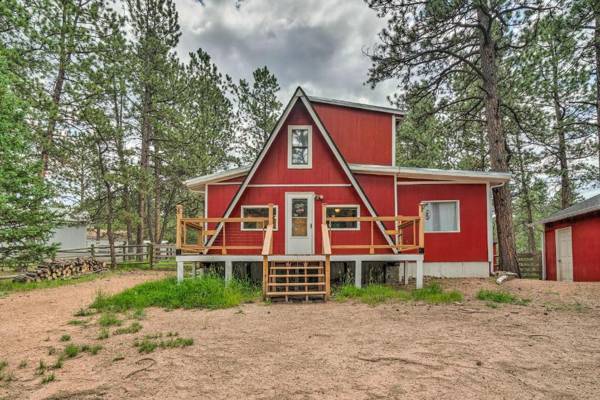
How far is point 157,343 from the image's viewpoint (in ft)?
14.5

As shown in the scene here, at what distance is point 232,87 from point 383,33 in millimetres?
14301

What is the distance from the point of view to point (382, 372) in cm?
345

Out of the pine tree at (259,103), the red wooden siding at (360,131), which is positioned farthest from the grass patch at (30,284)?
the pine tree at (259,103)

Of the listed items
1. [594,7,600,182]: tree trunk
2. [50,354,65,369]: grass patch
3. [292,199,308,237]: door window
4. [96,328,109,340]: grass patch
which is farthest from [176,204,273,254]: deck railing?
[594,7,600,182]: tree trunk

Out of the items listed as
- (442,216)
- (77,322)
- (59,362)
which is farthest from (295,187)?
(59,362)

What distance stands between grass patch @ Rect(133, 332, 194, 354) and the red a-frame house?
3598 mm

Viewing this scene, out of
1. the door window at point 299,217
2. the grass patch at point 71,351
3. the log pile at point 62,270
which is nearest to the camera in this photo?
the grass patch at point 71,351

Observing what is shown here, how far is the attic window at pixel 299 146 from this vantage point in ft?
33.1

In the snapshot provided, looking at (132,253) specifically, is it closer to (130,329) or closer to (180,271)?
(180,271)

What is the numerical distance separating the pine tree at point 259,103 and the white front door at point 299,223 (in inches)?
551

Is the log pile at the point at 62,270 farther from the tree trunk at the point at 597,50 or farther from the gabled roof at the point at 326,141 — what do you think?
the tree trunk at the point at 597,50

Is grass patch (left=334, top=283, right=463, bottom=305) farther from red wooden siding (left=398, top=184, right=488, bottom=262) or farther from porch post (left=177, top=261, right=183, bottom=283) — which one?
porch post (left=177, top=261, right=183, bottom=283)

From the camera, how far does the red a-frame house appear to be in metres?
8.62

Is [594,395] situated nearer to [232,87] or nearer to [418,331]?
[418,331]
